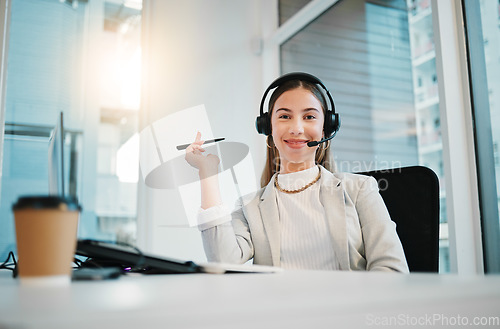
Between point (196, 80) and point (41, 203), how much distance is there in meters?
2.65

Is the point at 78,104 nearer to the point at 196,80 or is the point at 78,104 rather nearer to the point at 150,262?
the point at 196,80

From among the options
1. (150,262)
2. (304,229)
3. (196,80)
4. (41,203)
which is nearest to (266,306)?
(41,203)

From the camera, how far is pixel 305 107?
4.84 ft

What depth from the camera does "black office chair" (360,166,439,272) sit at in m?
1.18

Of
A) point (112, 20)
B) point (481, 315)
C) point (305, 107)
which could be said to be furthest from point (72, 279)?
point (112, 20)

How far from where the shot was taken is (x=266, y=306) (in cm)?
35

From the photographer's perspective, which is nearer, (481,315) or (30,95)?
(481,315)

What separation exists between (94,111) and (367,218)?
6.86 ft

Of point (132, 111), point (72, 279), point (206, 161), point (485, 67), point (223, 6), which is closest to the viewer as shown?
point (72, 279)

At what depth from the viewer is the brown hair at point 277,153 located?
1527mm

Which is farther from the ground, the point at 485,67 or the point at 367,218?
the point at 485,67

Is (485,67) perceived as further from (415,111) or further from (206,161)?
(206,161)

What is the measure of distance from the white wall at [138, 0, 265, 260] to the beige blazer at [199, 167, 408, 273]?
1.56m

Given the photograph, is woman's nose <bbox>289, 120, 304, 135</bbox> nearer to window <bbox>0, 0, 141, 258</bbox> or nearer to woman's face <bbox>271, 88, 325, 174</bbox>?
woman's face <bbox>271, 88, 325, 174</bbox>
